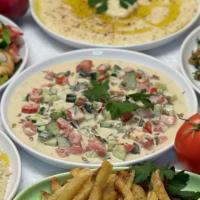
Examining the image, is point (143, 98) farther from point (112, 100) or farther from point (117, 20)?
Answer: point (117, 20)

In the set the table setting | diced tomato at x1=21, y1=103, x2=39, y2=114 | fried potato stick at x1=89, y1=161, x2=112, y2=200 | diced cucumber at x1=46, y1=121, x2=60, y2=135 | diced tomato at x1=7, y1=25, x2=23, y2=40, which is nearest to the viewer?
fried potato stick at x1=89, y1=161, x2=112, y2=200

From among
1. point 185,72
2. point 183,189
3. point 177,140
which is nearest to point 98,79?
point 185,72

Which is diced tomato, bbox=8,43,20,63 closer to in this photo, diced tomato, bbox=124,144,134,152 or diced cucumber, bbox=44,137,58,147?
diced cucumber, bbox=44,137,58,147

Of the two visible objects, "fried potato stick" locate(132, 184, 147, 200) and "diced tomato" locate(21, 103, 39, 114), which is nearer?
"fried potato stick" locate(132, 184, 147, 200)

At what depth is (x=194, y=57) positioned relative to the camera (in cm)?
226

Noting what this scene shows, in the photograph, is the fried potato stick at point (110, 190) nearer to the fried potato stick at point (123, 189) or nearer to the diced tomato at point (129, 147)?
the fried potato stick at point (123, 189)

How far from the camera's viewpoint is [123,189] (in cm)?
155

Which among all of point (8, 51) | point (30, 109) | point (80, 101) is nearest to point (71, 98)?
point (80, 101)

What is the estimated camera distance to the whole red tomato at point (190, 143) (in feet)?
5.60

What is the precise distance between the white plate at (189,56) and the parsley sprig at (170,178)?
1.62 feet

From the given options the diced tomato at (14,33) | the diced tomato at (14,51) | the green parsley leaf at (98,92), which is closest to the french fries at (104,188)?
the green parsley leaf at (98,92)

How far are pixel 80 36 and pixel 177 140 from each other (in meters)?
0.79

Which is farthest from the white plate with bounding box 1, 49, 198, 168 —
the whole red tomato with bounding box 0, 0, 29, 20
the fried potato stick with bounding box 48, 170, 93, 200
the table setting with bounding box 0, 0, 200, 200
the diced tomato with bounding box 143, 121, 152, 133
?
the whole red tomato with bounding box 0, 0, 29, 20

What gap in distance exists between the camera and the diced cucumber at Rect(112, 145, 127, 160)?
5.90 feet
